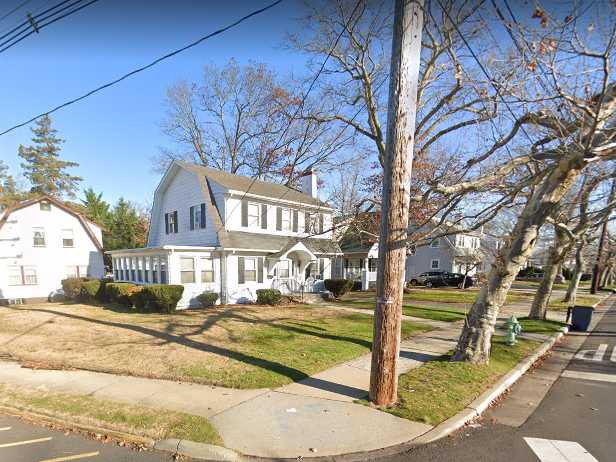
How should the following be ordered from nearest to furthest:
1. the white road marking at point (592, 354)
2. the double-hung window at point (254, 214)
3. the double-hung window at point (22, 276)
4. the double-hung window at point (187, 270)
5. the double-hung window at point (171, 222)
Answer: the white road marking at point (592, 354) → the double-hung window at point (187, 270) → the double-hung window at point (254, 214) → the double-hung window at point (22, 276) → the double-hung window at point (171, 222)

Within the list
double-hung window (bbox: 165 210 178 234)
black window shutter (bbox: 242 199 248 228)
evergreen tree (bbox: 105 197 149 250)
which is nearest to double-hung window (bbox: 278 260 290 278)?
black window shutter (bbox: 242 199 248 228)

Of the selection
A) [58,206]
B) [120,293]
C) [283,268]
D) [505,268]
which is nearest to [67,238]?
[58,206]

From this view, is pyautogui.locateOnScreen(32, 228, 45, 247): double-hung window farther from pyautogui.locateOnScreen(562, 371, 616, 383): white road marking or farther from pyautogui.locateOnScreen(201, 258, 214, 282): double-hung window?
pyautogui.locateOnScreen(562, 371, 616, 383): white road marking

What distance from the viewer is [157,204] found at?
21.5m

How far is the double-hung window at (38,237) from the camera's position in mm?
A: 20969

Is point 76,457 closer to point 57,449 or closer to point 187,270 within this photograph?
point 57,449

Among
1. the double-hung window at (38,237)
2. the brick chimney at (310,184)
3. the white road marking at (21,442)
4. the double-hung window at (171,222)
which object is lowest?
the white road marking at (21,442)

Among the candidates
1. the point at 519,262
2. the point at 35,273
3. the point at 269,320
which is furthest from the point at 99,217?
the point at 519,262

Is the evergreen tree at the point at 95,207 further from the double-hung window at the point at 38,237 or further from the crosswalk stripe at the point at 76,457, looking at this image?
the crosswalk stripe at the point at 76,457

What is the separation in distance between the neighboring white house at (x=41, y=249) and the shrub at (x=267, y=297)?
14.8m

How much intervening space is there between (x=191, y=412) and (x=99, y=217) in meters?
39.0

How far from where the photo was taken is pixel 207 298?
15.8 m

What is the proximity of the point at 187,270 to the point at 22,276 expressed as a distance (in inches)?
505

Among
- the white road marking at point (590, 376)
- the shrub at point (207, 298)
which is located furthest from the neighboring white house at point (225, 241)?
the white road marking at point (590, 376)
